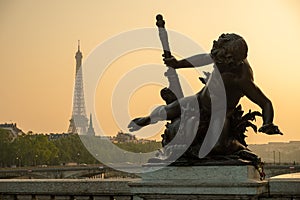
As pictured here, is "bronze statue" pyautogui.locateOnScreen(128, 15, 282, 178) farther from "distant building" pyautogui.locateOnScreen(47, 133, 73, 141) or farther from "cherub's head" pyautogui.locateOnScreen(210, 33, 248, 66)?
"distant building" pyautogui.locateOnScreen(47, 133, 73, 141)

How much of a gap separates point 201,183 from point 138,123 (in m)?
1.45

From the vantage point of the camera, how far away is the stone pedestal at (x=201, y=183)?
22.8 ft

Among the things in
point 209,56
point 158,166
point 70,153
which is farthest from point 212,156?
point 70,153

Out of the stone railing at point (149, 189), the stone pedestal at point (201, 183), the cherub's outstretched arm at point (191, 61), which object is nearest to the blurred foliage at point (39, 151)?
the stone railing at point (149, 189)

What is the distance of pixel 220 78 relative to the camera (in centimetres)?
742

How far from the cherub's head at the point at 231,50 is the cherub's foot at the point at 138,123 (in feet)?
4.29

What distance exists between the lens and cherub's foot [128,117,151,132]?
8070mm

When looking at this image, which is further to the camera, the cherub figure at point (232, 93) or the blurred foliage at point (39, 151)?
the blurred foliage at point (39, 151)

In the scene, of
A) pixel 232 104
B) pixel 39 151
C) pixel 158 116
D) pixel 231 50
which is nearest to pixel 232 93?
pixel 232 104

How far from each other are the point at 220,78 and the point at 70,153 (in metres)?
102

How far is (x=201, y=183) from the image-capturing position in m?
7.11

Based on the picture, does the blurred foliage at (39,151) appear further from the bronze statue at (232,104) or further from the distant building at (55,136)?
the bronze statue at (232,104)

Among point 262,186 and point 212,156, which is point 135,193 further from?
point 262,186

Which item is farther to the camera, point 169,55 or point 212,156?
point 169,55
